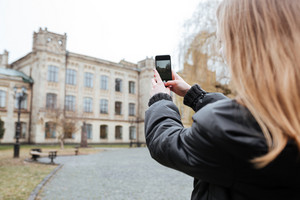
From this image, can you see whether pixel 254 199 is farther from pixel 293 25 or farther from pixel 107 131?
pixel 107 131

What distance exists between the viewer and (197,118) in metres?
0.85

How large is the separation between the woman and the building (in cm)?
2354

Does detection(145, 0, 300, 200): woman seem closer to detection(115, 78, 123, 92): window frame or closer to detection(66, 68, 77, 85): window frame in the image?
detection(66, 68, 77, 85): window frame

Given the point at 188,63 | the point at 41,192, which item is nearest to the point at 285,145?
the point at 41,192

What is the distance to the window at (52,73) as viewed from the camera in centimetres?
2853

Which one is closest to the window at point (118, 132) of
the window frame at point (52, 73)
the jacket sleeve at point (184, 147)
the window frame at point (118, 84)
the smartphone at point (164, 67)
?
the window frame at point (118, 84)

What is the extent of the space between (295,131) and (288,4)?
0.43 metres

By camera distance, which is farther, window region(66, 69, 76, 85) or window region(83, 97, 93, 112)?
window region(83, 97, 93, 112)

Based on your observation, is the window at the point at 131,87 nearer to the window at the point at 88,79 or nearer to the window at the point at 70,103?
the window at the point at 88,79

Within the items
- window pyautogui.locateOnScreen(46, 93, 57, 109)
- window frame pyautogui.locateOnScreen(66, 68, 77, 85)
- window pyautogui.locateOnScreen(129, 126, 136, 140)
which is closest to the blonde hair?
window pyautogui.locateOnScreen(46, 93, 57, 109)

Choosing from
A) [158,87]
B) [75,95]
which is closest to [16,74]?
[75,95]

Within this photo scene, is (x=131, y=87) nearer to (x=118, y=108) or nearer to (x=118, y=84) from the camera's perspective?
(x=118, y=84)

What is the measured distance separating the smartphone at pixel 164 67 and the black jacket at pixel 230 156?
578 millimetres

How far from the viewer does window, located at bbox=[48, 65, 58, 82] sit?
2853 cm
